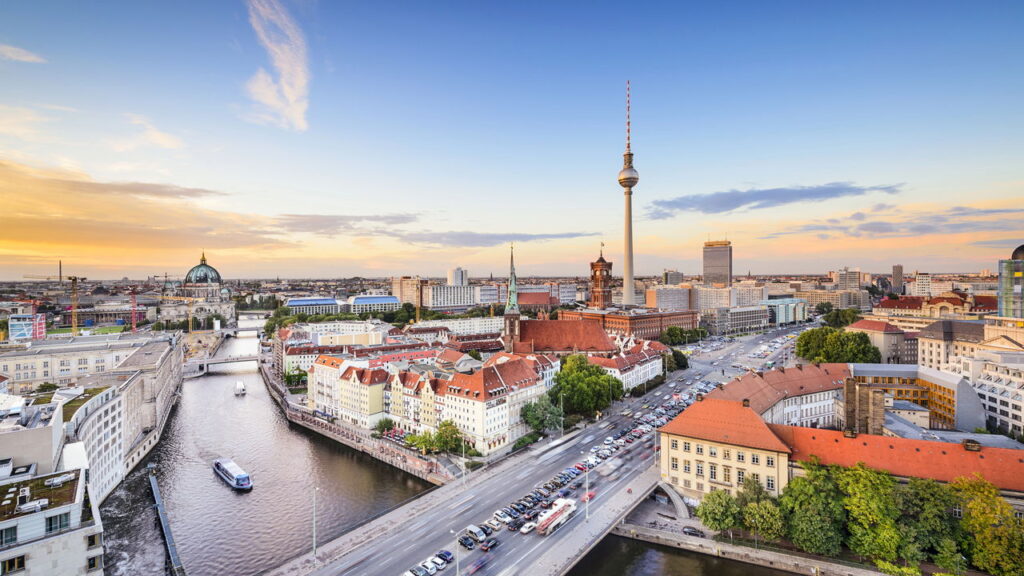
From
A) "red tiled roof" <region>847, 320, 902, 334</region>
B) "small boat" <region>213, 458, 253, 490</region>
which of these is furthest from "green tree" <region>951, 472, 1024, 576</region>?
"red tiled roof" <region>847, 320, 902, 334</region>

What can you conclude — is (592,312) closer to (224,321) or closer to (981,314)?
(981,314)

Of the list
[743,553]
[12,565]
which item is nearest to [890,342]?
[743,553]

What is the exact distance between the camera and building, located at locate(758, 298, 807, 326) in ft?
455

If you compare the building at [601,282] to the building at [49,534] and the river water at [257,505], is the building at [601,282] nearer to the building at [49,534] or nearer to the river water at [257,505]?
the river water at [257,505]

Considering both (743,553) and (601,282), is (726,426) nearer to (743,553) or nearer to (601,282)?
(743,553)

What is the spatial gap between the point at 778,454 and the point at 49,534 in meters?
35.0

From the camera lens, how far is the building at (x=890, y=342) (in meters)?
72.8

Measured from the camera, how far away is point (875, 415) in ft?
108

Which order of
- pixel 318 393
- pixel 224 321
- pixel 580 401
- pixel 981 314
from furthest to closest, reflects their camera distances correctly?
pixel 224 321, pixel 981 314, pixel 318 393, pixel 580 401

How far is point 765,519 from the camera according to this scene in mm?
26984

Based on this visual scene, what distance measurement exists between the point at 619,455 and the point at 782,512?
14.0 m

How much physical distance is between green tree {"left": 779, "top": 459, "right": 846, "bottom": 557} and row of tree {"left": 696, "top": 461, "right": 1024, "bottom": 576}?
0.05 meters

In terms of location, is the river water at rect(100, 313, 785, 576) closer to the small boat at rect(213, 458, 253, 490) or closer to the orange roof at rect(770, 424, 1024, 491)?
the small boat at rect(213, 458, 253, 490)

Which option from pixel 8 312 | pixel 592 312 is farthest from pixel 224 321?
pixel 592 312
